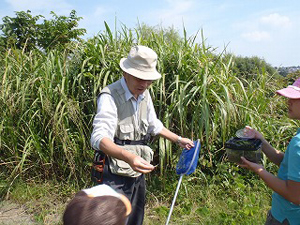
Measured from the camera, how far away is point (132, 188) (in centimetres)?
235

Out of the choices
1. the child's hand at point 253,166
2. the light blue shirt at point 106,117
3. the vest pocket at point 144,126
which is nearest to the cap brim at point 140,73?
the light blue shirt at point 106,117

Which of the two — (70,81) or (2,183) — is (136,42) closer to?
(70,81)

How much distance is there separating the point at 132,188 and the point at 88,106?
156 centimetres

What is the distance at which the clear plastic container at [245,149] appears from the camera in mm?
1917

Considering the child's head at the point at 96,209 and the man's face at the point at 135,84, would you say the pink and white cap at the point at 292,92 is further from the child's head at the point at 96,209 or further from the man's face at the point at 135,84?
the child's head at the point at 96,209

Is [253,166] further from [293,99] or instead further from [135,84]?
[135,84]

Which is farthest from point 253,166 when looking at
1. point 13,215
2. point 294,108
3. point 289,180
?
point 13,215

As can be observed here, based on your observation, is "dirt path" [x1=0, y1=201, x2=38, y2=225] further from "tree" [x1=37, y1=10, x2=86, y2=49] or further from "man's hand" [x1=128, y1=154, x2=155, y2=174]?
"tree" [x1=37, y1=10, x2=86, y2=49]

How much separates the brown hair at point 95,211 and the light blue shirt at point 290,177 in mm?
874

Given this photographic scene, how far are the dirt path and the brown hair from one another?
2.31m

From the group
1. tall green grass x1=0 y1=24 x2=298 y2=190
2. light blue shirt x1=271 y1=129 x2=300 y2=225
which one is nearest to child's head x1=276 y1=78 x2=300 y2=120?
light blue shirt x1=271 y1=129 x2=300 y2=225

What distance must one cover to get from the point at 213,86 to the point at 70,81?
5.67 ft

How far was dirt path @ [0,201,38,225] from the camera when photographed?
3139 mm

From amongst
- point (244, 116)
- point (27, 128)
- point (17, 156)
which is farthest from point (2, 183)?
point (244, 116)
